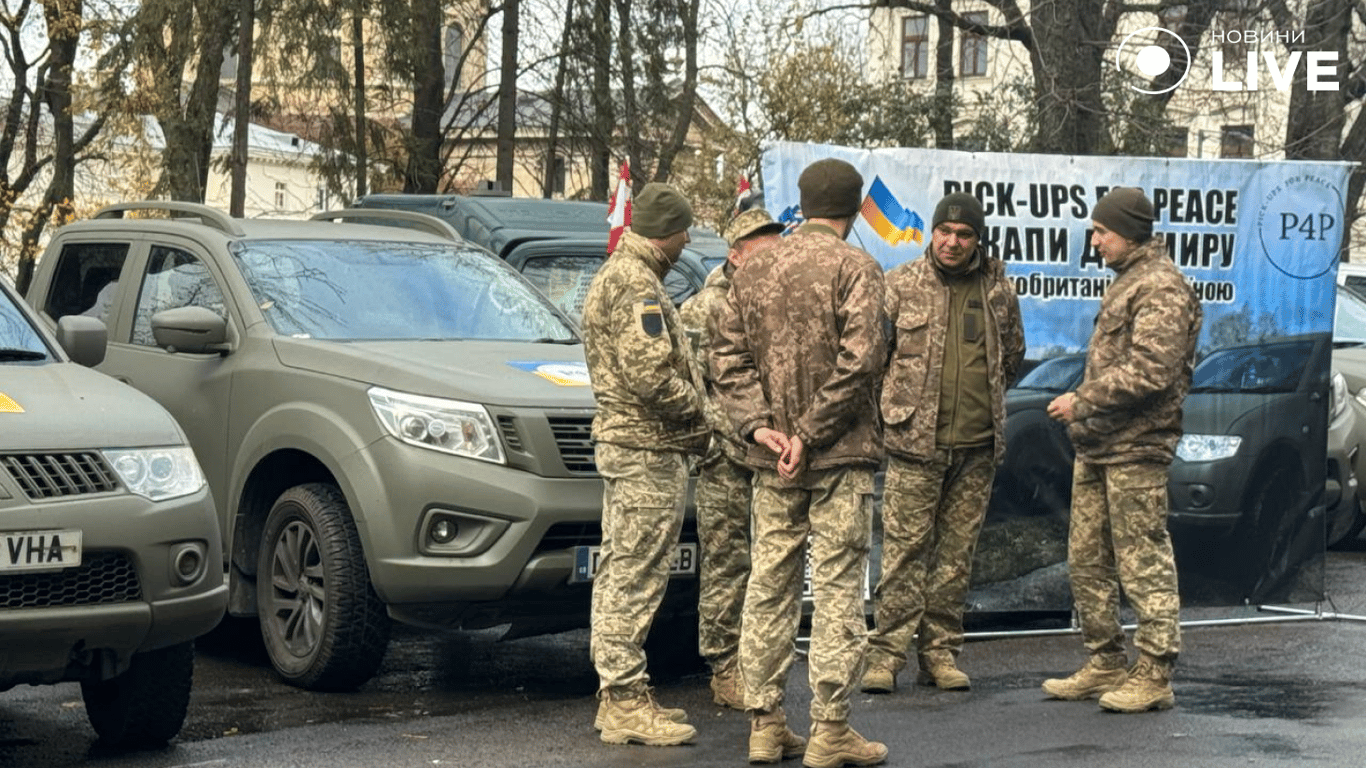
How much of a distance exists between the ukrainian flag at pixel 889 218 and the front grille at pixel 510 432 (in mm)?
1980

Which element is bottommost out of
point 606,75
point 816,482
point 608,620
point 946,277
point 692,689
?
point 692,689

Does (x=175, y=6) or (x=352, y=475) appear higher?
(x=175, y=6)

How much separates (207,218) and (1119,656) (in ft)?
13.9

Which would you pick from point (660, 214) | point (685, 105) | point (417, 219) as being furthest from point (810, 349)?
point (685, 105)

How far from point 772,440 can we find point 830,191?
0.80m

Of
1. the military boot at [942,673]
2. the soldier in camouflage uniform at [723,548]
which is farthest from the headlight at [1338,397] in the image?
the soldier in camouflage uniform at [723,548]

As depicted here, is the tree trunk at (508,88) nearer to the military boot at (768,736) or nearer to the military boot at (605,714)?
the military boot at (605,714)

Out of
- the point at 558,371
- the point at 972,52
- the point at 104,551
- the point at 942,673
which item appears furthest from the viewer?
the point at 972,52

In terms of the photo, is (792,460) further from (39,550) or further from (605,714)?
(39,550)

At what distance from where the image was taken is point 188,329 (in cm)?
792

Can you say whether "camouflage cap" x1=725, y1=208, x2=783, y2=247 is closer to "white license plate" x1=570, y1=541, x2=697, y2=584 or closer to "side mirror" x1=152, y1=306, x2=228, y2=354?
"white license plate" x1=570, y1=541, x2=697, y2=584

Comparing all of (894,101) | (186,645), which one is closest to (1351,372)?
(186,645)

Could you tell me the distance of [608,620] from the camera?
6.74 m

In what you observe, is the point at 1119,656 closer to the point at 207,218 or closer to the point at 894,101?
the point at 207,218
